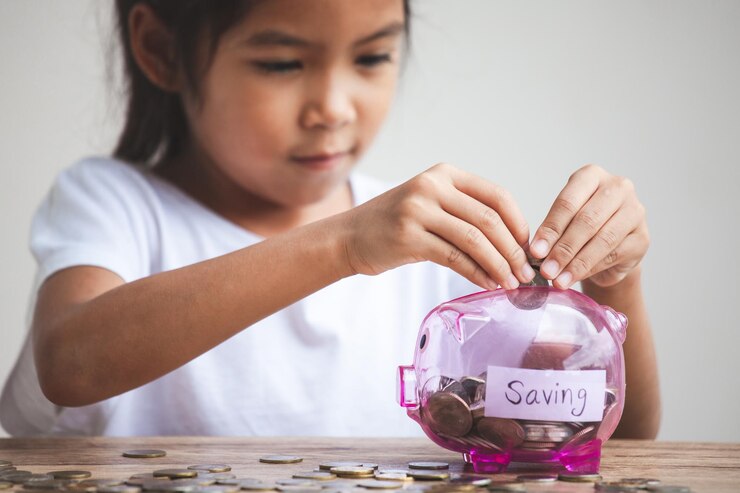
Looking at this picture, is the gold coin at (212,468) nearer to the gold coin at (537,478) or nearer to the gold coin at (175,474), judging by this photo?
the gold coin at (175,474)

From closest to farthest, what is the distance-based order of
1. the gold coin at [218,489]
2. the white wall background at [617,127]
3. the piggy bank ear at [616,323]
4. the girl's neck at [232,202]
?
the gold coin at [218,489], the piggy bank ear at [616,323], the girl's neck at [232,202], the white wall background at [617,127]

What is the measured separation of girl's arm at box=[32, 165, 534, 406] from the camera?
638 millimetres

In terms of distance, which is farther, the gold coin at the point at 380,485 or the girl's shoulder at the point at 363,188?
the girl's shoulder at the point at 363,188

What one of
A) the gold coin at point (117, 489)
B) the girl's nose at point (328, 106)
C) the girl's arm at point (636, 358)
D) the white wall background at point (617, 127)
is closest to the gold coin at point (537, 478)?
the gold coin at point (117, 489)

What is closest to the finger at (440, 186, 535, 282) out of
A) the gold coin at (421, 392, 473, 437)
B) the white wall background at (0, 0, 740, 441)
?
the gold coin at (421, 392, 473, 437)

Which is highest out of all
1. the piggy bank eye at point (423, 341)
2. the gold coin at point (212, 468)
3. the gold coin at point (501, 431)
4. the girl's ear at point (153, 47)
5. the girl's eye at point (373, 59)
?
the girl's ear at point (153, 47)

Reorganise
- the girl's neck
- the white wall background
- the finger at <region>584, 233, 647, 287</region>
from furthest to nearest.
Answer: the white wall background
the girl's neck
the finger at <region>584, 233, 647, 287</region>

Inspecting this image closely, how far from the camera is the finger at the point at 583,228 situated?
0.63 meters

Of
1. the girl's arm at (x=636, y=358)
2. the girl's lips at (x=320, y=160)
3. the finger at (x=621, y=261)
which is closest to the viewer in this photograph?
the finger at (x=621, y=261)

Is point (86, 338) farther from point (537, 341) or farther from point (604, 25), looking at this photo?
point (604, 25)

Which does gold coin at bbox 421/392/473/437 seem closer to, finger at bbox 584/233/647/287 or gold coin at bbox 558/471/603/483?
gold coin at bbox 558/471/603/483

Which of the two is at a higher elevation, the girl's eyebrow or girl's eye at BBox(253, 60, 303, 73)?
the girl's eyebrow

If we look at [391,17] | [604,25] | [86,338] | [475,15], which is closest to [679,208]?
[604,25]

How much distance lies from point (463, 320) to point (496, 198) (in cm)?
11
